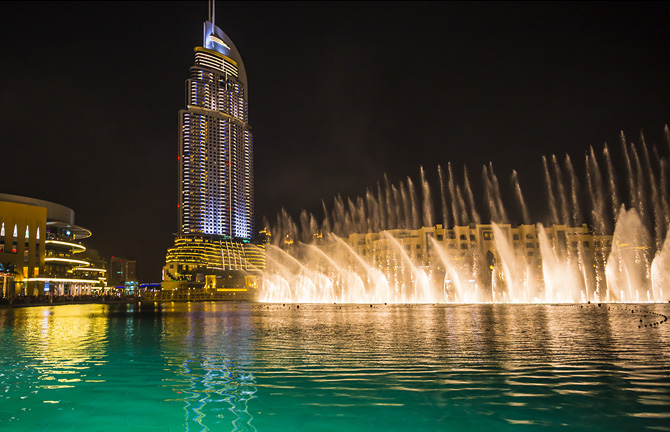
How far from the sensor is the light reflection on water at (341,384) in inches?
357

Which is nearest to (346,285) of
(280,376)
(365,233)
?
(365,233)

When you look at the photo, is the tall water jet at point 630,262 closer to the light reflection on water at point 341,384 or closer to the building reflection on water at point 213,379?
the light reflection on water at point 341,384

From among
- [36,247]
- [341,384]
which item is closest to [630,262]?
[341,384]

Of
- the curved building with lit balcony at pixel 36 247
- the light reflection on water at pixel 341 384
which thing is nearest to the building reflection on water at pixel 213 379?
the light reflection on water at pixel 341 384

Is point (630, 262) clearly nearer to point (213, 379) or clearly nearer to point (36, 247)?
point (213, 379)

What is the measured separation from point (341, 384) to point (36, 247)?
311 ft

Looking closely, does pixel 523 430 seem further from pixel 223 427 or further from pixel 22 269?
pixel 22 269

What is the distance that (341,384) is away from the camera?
1210 cm

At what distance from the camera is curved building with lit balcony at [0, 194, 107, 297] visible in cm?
8169

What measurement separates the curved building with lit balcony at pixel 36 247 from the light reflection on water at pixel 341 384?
72679mm

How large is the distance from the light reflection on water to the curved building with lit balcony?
72679 mm

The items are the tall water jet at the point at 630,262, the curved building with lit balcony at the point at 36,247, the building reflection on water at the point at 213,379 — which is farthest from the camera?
the curved building with lit balcony at the point at 36,247

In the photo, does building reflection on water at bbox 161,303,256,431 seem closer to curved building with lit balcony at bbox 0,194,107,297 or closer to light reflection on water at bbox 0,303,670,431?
light reflection on water at bbox 0,303,670,431

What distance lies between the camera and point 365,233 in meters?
123
